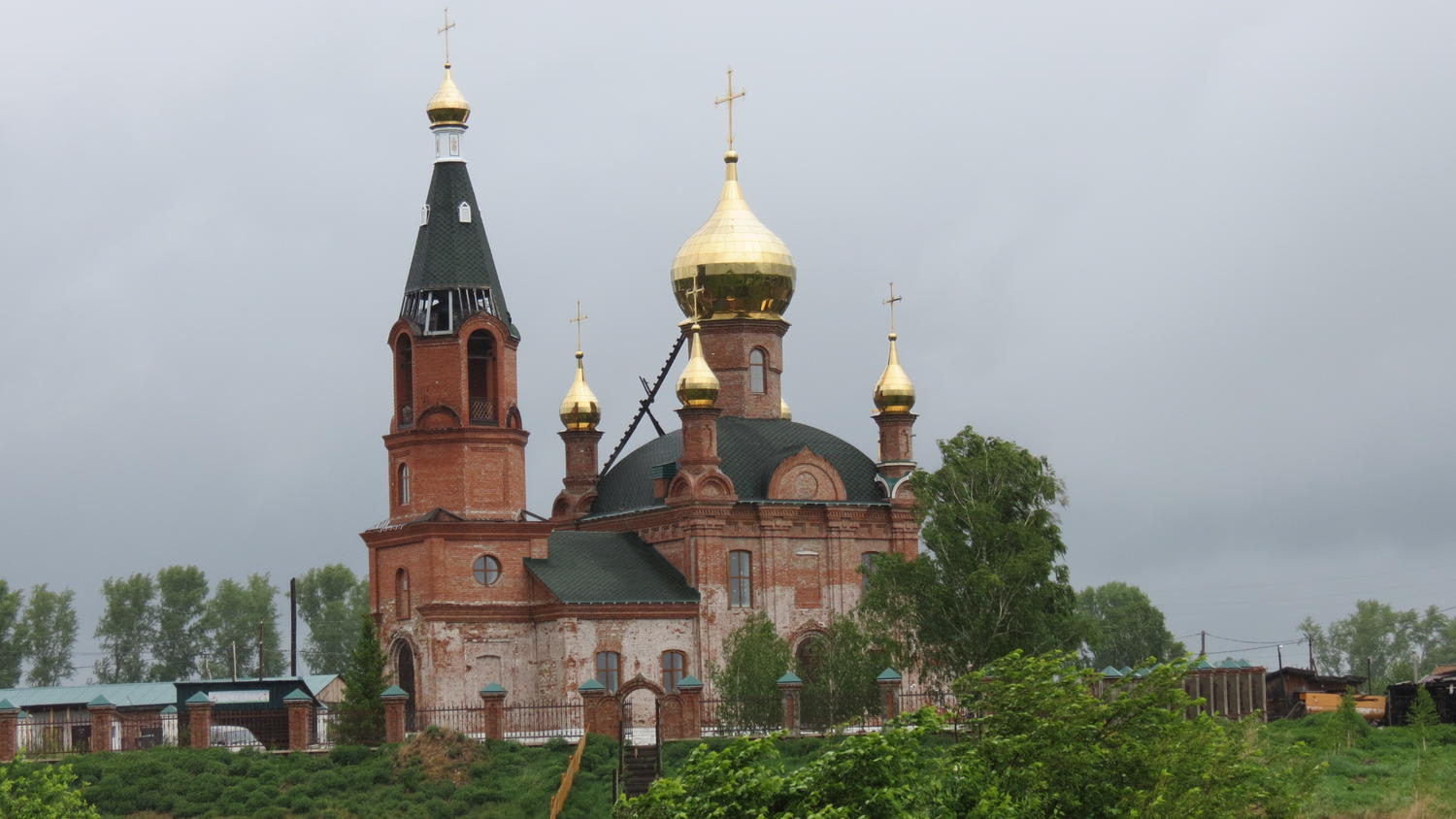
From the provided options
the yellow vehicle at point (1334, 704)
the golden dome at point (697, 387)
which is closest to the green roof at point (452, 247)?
the golden dome at point (697, 387)

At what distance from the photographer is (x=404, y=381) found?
150 ft

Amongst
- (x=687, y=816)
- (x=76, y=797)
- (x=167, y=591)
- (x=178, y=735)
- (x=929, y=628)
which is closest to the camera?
(x=687, y=816)

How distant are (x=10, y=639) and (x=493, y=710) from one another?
4435 centimetres

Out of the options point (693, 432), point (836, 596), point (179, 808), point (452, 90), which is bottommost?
point (179, 808)

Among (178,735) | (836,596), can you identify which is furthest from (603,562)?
(178,735)

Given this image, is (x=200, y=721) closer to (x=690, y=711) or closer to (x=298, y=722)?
(x=298, y=722)

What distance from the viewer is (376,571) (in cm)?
4619

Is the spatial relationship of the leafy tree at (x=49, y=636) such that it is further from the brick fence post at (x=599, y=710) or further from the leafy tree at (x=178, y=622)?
the brick fence post at (x=599, y=710)

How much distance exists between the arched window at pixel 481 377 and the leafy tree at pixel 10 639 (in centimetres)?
4003

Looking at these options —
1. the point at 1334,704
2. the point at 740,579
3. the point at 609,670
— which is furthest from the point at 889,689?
the point at 1334,704

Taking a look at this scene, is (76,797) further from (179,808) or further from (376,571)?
(376,571)

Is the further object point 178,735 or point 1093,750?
point 178,735

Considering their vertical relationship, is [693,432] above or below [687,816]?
above

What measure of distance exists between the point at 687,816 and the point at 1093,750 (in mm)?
6180
